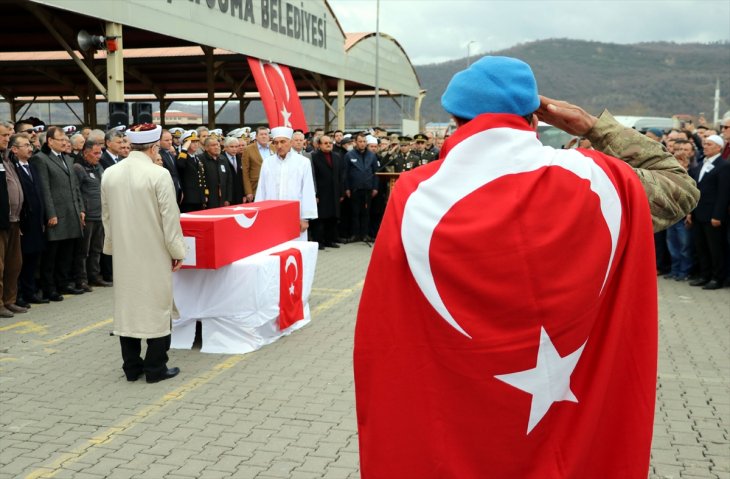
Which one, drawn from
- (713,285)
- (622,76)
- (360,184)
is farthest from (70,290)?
(622,76)

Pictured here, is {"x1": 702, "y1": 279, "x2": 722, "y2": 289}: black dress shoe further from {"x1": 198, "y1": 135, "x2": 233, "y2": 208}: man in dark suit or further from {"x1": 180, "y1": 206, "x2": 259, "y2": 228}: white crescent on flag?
{"x1": 198, "y1": 135, "x2": 233, "y2": 208}: man in dark suit

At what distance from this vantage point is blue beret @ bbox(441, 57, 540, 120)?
6.88 feet

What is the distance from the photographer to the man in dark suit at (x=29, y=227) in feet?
30.4

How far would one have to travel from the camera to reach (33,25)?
65.6ft

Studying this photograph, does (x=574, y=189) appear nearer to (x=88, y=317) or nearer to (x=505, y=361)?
(x=505, y=361)

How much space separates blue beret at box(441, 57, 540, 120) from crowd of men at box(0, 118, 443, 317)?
23.3 feet

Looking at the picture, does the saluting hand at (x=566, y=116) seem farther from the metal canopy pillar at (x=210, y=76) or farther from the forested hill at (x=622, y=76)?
the forested hill at (x=622, y=76)

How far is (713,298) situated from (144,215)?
25.6ft

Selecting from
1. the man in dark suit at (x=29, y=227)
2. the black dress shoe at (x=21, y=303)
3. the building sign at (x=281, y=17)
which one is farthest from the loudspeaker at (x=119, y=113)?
the building sign at (x=281, y=17)

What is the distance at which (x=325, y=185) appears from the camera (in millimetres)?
15016

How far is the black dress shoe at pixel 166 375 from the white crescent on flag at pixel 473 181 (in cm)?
474

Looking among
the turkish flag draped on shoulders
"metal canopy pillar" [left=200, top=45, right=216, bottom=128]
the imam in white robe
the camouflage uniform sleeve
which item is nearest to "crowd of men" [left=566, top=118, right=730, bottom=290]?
the imam in white robe

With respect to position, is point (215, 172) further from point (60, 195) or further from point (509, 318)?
point (509, 318)

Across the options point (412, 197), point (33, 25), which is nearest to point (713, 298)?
point (412, 197)
